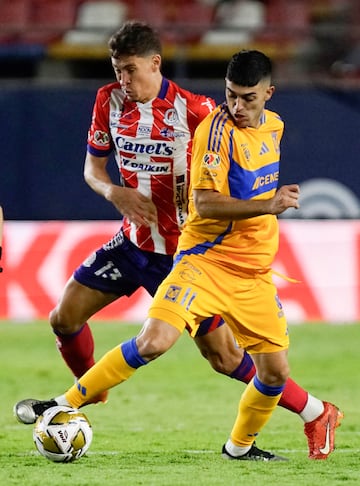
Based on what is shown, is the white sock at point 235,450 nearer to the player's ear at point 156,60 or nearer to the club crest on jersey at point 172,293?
the club crest on jersey at point 172,293

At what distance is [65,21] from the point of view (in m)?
15.9

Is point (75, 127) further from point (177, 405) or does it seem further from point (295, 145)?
point (177, 405)

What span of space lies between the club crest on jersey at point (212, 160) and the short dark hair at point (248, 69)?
1.22ft

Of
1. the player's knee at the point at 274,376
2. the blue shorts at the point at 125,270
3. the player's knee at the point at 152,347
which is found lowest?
the player's knee at the point at 274,376

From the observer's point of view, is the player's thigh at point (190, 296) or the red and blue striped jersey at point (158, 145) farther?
the red and blue striped jersey at point (158, 145)

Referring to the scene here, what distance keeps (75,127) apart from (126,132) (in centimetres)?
735

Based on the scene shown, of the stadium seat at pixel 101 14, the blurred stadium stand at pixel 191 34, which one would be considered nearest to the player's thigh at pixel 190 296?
the blurred stadium stand at pixel 191 34

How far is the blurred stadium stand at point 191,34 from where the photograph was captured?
14.2 metres

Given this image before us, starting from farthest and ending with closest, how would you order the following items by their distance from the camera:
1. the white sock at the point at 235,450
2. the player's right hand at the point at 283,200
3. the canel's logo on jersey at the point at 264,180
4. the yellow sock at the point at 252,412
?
the white sock at the point at 235,450 < the yellow sock at the point at 252,412 < the canel's logo on jersey at the point at 264,180 < the player's right hand at the point at 283,200

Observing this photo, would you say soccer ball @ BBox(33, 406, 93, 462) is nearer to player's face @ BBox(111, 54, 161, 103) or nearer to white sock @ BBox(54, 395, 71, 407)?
white sock @ BBox(54, 395, 71, 407)

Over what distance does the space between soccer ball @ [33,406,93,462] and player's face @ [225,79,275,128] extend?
1.67 metres

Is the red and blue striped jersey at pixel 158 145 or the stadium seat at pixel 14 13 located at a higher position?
Answer: the red and blue striped jersey at pixel 158 145

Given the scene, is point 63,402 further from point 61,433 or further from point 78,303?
point 78,303

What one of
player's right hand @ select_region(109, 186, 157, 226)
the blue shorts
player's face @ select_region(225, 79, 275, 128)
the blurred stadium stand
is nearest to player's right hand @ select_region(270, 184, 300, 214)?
player's face @ select_region(225, 79, 275, 128)
